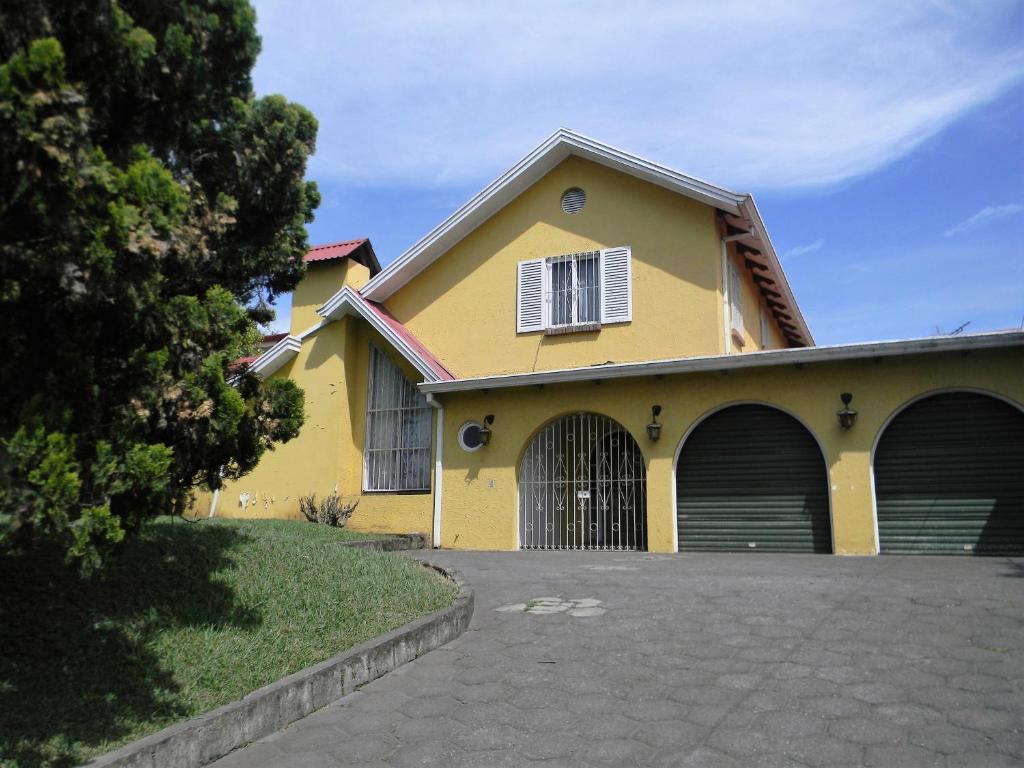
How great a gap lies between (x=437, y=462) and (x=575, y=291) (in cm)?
409

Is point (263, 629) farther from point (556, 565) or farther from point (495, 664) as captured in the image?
point (556, 565)

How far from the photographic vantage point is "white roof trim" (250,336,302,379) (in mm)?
15781

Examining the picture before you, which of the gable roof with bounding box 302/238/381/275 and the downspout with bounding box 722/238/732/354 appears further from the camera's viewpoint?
the gable roof with bounding box 302/238/381/275

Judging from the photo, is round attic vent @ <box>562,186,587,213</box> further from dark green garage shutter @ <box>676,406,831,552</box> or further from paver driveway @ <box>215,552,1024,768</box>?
paver driveway @ <box>215,552,1024,768</box>

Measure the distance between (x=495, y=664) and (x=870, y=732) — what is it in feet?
8.04

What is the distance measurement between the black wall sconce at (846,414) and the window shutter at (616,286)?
13.2 feet

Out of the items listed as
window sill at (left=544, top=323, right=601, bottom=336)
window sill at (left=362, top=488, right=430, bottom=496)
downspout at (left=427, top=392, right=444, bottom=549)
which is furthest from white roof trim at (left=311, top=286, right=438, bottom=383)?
window sill at (left=544, top=323, right=601, bottom=336)

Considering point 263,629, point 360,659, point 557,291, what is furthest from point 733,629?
point 557,291

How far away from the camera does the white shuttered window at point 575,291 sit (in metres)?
13.9

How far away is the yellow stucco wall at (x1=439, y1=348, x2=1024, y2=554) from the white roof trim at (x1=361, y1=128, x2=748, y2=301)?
A: 3.16 metres

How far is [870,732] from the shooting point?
3857mm

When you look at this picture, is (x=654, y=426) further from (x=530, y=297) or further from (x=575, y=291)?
(x=530, y=297)

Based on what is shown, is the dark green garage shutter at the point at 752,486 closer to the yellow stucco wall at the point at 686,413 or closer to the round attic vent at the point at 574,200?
the yellow stucco wall at the point at 686,413

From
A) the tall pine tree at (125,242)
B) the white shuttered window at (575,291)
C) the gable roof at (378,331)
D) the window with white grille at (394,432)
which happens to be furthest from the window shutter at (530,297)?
the tall pine tree at (125,242)
